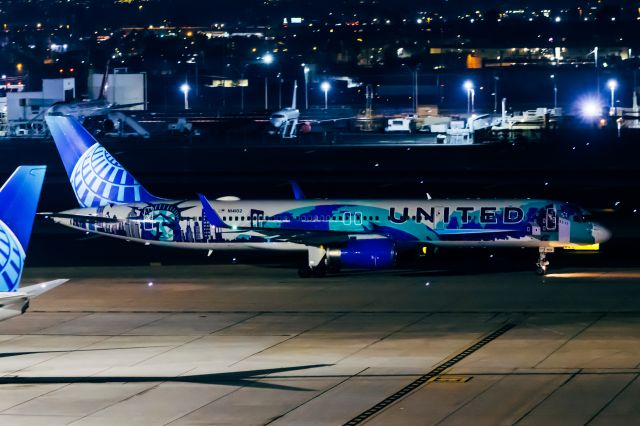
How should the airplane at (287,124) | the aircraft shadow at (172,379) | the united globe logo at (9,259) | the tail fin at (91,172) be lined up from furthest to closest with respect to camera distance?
the airplane at (287,124)
the tail fin at (91,172)
the aircraft shadow at (172,379)
the united globe logo at (9,259)

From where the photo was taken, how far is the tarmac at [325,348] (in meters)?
33.5

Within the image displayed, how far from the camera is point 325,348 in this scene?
138ft

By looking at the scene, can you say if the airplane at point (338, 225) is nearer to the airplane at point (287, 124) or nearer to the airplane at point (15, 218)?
the airplane at point (15, 218)

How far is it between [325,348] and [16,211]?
43.2ft

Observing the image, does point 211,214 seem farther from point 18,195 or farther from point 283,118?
point 283,118

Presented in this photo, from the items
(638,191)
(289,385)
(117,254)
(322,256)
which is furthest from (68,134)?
(638,191)

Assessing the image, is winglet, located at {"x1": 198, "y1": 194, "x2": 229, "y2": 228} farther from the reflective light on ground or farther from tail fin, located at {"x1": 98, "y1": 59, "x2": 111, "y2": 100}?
tail fin, located at {"x1": 98, "y1": 59, "x2": 111, "y2": 100}

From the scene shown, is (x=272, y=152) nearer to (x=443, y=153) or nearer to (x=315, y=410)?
(x=443, y=153)

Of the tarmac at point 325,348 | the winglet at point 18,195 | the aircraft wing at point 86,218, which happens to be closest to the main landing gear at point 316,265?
the tarmac at point 325,348

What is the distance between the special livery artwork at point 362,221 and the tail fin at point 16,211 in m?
27.7

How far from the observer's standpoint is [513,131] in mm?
164750

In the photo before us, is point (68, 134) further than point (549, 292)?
Yes

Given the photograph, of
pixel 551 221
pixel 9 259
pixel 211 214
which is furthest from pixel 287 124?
pixel 9 259

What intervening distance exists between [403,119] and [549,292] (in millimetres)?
130285
